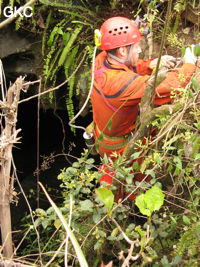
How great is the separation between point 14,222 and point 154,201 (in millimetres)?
4435

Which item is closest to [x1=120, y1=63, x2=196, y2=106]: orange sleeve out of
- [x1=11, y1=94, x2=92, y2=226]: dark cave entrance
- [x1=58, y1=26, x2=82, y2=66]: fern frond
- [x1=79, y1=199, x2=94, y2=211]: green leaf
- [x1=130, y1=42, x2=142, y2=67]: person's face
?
[x1=130, y1=42, x2=142, y2=67]: person's face

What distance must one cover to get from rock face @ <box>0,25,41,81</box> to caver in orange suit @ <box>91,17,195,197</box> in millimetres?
1668

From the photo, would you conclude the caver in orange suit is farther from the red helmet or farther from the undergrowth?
the undergrowth

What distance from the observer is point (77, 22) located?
484cm

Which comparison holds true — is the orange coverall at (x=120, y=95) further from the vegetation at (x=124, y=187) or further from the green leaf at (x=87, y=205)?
the green leaf at (x=87, y=205)

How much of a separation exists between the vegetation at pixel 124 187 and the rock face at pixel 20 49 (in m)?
0.19

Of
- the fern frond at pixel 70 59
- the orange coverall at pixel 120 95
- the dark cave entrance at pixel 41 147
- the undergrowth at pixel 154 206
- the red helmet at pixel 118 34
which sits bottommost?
the dark cave entrance at pixel 41 147

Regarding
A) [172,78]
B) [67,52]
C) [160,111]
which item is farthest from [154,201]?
[67,52]

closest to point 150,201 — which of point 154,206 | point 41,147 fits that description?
point 154,206

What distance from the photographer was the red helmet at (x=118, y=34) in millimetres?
3625

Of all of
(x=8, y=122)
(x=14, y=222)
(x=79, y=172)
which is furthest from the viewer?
(x=14, y=222)

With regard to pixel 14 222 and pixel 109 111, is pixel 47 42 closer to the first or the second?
pixel 109 111

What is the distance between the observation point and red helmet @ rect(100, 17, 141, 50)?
3.62 m

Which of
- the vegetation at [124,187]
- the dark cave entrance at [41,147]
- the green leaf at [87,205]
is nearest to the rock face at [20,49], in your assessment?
the vegetation at [124,187]
